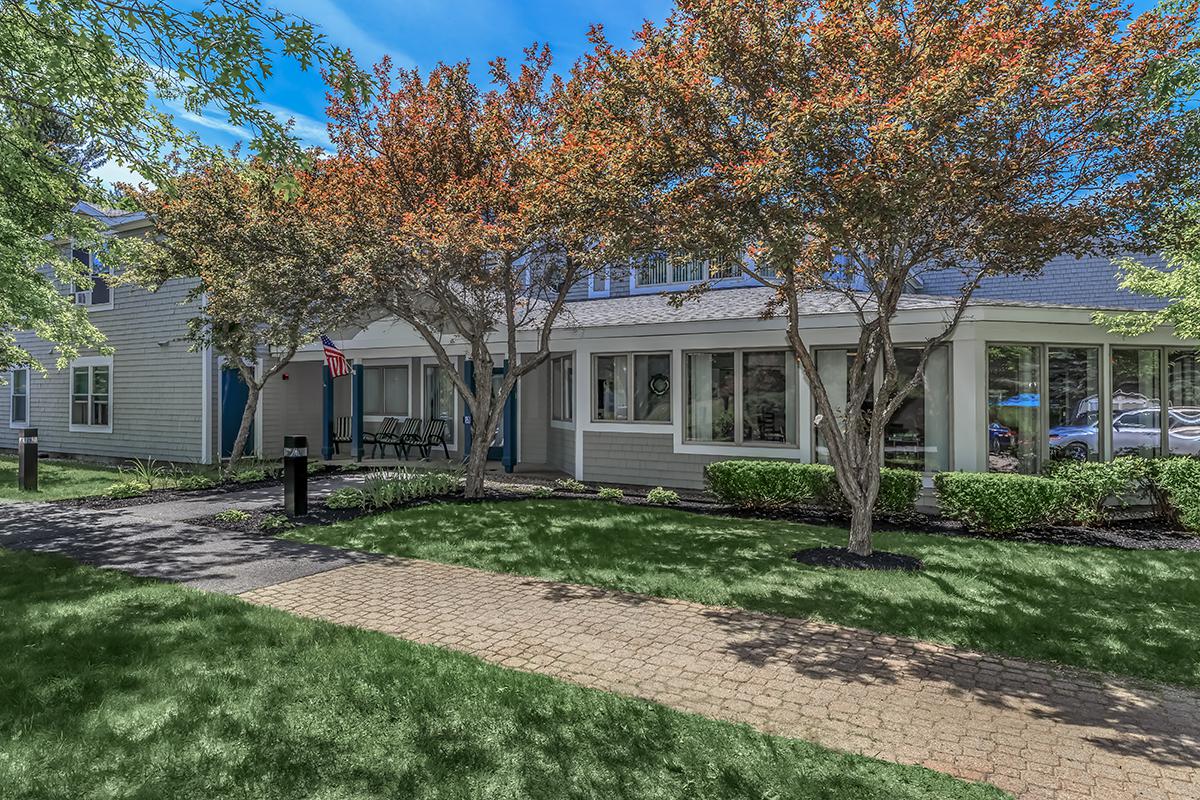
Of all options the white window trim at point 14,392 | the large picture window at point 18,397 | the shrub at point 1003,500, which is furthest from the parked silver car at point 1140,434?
the large picture window at point 18,397

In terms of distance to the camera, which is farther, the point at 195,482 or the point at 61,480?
the point at 61,480

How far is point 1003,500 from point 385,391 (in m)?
15.4

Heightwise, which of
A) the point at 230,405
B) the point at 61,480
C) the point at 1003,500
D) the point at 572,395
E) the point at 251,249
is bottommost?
the point at 61,480

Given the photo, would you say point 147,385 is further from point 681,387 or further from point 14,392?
point 681,387

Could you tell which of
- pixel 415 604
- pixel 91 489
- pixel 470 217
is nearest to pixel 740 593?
pixel 415 604

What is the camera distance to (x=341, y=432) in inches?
789

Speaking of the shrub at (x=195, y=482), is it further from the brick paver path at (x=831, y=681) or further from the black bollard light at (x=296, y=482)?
the brick paver path at (x=831, y=681)

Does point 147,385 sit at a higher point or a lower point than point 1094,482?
higher

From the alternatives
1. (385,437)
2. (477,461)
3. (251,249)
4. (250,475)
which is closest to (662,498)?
(477,461)

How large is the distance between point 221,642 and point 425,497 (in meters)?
7.07

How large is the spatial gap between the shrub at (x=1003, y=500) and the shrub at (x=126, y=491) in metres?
13.3

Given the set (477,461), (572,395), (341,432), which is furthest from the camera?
(341,432)

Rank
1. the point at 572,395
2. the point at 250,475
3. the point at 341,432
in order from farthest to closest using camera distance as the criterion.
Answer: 1. the point at 341,432
2. the point at 572,395
3. the point at 250,475

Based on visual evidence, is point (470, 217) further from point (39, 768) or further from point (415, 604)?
point (39, 768)
